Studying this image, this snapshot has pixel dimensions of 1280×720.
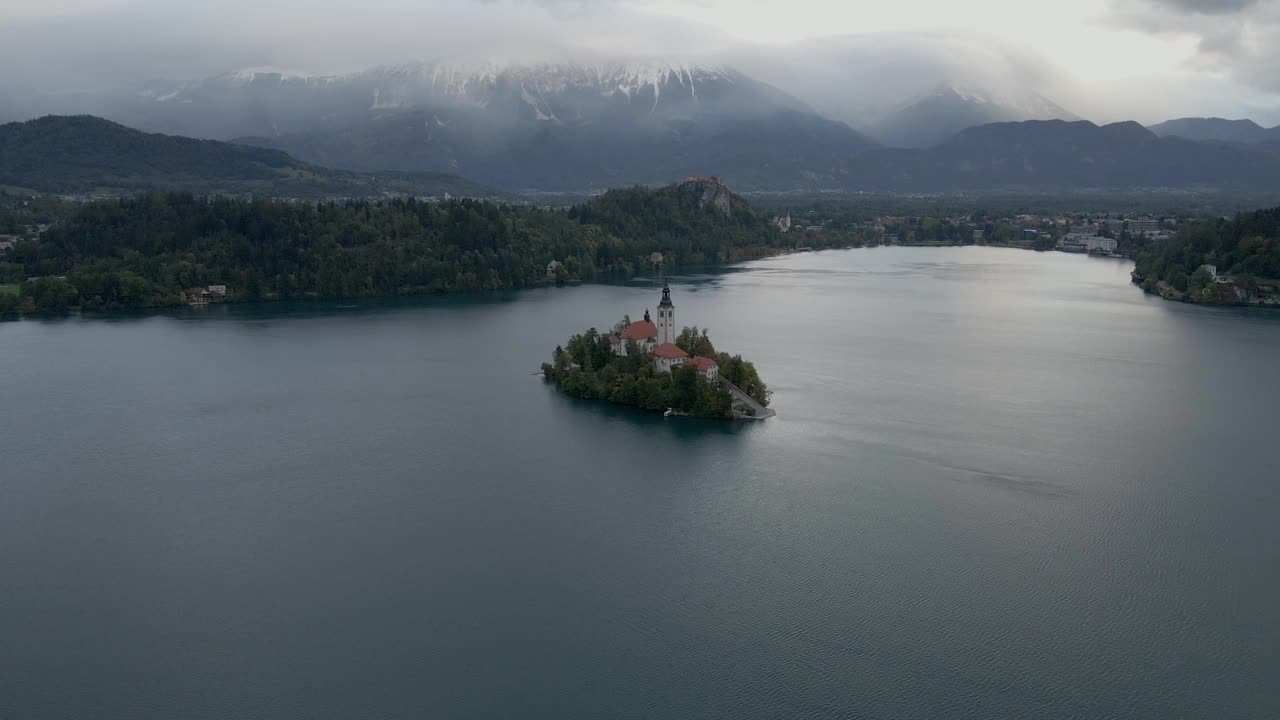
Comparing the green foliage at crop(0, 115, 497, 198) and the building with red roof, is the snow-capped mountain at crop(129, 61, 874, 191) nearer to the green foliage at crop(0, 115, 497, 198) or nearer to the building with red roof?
the green foliage at crop(0, 115, 497, 198)

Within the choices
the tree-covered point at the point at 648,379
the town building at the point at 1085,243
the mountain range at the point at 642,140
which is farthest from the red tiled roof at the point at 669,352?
the mountain range at the point at 642,140

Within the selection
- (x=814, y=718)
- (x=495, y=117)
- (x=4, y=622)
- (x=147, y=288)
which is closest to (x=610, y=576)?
(x=814, y=718)

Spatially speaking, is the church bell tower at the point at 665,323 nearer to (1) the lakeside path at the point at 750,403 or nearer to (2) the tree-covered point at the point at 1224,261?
(1) the lakeside path at the point at 750,403

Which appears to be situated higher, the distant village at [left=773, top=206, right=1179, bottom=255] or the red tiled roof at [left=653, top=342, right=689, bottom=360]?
the distant village at [left=773, top=206, right=1179, bottom=255]

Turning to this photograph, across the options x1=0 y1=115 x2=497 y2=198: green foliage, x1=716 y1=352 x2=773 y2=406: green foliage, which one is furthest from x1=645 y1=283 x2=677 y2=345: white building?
x1=0 y1=115 x2=497 y2=198: green foliage

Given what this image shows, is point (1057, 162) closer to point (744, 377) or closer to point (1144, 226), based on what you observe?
point (1144, 226)

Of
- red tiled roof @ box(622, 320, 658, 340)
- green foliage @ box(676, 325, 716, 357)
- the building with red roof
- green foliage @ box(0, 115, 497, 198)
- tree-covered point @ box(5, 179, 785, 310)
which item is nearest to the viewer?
green foliage @ box(676, 325, 716, 357)

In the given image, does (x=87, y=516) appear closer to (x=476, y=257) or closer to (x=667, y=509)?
(x=667, y=509)

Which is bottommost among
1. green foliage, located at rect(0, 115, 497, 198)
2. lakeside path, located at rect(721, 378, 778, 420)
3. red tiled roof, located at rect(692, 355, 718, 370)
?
lakeside path, located at rect(721, 378, 778, 420)
